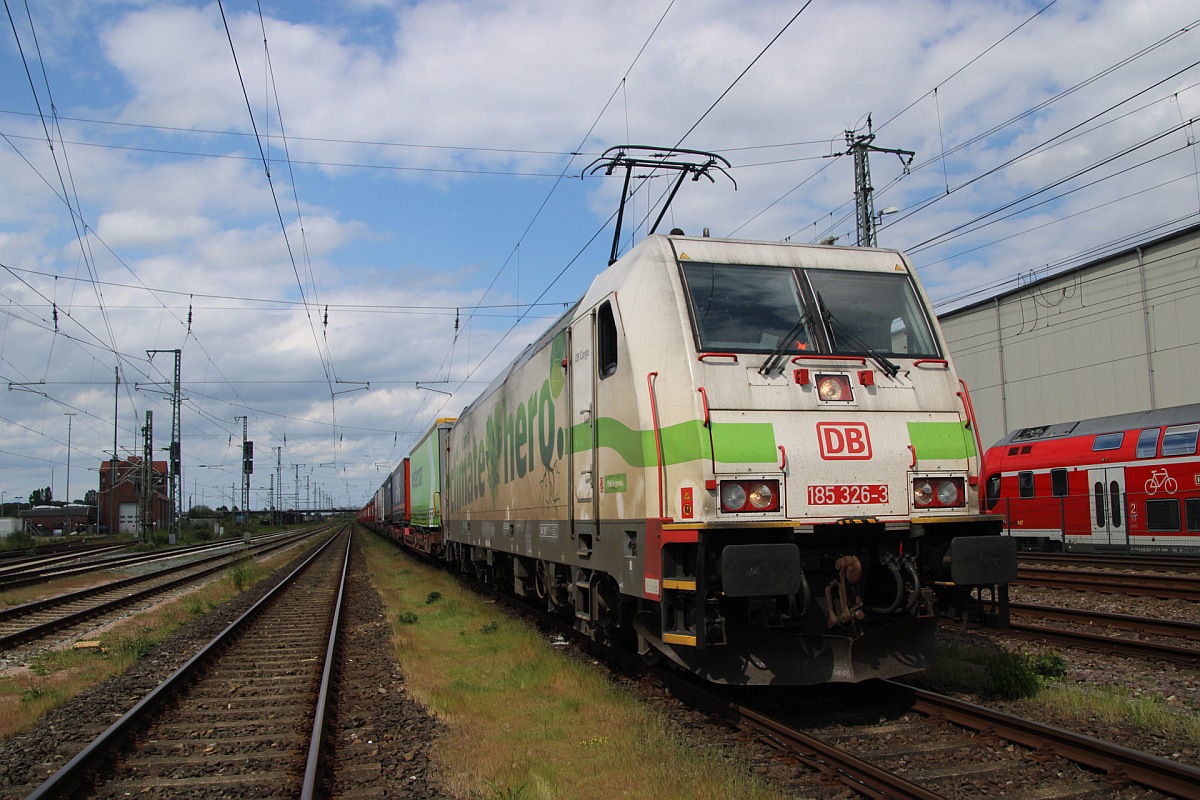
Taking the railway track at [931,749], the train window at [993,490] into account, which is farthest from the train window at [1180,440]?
the railway track at [931,749]

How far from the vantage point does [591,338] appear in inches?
316

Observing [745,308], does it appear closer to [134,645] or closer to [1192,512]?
[134,645]

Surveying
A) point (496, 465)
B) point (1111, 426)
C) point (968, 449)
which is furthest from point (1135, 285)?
point (968, 449)

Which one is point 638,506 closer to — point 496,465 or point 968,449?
point 968,449

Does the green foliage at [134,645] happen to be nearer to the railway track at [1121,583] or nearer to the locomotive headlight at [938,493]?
the locomotive headlight at [938,493]

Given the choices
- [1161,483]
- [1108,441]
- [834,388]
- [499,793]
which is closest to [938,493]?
[834,388]

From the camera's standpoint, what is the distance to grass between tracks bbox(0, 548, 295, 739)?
26.3 ft

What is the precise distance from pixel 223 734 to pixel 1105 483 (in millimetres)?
20291

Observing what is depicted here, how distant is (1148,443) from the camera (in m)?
19.8

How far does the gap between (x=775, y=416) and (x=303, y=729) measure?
441 centimetres

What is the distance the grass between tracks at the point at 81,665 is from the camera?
803cm

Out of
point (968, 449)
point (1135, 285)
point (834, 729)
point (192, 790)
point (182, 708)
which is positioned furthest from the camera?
point (1135, 285)

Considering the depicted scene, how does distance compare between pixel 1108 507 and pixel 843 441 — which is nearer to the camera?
pixel 843 441

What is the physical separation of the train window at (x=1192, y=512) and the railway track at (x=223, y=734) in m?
17.1
